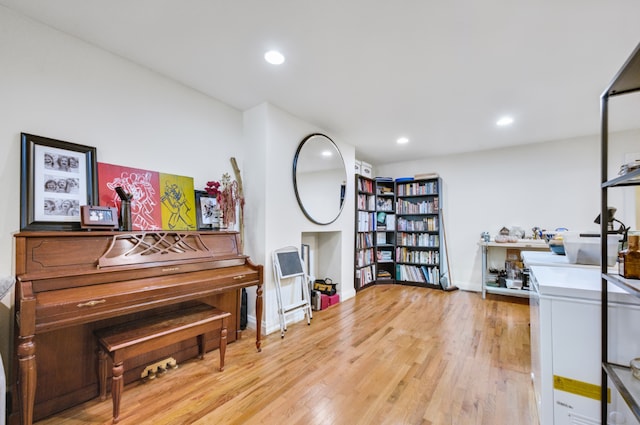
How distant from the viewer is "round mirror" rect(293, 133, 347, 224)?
319cm

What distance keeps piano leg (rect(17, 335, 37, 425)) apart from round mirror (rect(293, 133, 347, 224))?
7.63ft

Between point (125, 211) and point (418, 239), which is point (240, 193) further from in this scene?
point (418, 239)

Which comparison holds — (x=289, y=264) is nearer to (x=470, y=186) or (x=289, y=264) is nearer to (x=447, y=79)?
(x=447, y=79)

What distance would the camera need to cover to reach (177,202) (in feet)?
7.74

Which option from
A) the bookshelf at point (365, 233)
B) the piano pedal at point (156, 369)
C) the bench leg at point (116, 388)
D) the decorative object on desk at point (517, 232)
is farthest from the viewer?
the bookshelf at point (365, 233)

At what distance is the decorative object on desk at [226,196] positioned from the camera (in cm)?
253

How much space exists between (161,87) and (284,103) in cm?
113

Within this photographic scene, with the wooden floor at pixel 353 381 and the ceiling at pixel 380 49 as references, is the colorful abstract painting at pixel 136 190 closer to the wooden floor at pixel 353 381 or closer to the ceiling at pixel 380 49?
the ceiling at pixel 380 49

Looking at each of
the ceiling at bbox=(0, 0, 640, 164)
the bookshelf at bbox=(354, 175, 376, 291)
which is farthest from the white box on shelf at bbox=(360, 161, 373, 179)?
the ceiling at bbox=(0, 0, 640, 164)

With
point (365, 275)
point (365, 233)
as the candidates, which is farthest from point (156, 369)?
point (365, 233)

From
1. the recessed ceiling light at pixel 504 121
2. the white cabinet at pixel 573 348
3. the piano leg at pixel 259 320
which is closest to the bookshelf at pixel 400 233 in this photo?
the recessed ceiling light at pixel 504 121

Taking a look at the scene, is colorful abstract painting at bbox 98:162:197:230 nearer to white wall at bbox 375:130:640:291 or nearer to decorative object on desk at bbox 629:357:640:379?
decorative object on desk at bbox 629:357:640:379

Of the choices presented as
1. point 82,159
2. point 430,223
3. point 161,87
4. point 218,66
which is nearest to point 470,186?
point 430,223

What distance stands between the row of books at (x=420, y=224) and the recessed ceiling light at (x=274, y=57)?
3.70m
